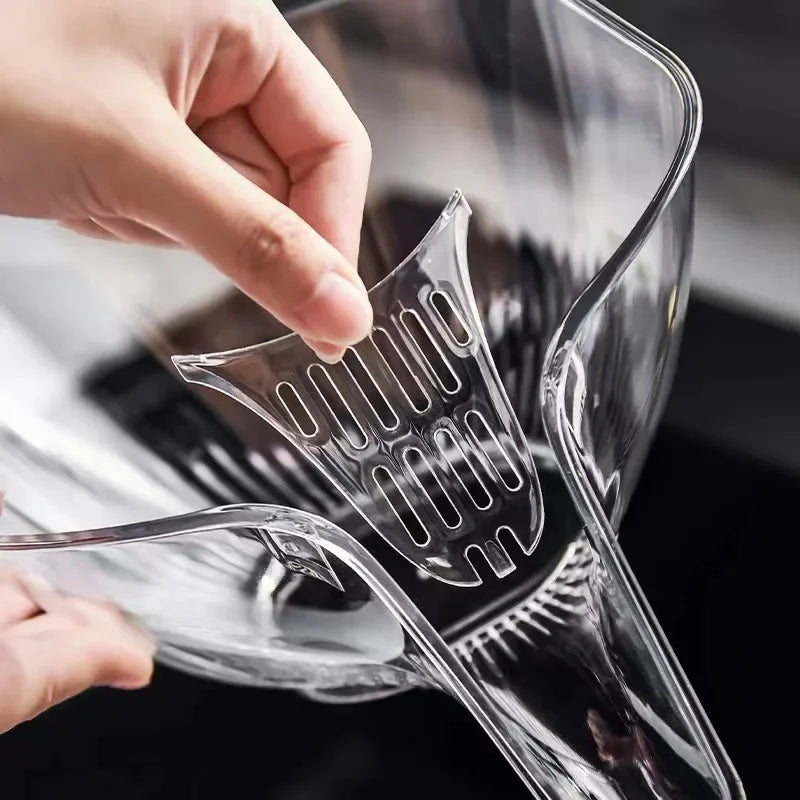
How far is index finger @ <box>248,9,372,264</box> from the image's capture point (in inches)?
20.0

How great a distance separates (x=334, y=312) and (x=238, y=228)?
48mm

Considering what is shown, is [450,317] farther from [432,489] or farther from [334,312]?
[334,312]

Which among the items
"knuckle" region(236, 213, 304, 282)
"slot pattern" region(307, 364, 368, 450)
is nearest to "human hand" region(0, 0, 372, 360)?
"knuckle" region(236, 213, 304, 282)

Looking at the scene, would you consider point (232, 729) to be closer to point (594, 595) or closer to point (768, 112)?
point (594, 595)

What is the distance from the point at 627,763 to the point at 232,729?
208mm

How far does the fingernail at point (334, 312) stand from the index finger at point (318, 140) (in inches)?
4.0

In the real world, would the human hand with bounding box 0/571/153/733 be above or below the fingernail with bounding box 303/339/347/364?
below

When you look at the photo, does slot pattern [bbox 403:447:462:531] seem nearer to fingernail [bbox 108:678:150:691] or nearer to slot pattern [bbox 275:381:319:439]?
slot pattern [bbox 275:381:319:439]

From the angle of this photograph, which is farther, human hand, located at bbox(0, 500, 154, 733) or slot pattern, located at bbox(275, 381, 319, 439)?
slot pattern, located at bbox(275, 381, 319, 439)

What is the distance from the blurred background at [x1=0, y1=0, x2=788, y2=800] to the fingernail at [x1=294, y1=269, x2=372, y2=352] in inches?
7.8

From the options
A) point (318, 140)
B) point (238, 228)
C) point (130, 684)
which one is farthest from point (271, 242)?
point (130, 684)

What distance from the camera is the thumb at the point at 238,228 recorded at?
1.27ft

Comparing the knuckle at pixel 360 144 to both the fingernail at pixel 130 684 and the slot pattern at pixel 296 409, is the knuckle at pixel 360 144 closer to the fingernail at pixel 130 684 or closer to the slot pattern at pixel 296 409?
the slot pattern at pixel 296 409

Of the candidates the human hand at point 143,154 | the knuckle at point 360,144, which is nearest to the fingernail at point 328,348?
the human hand at point 143,154
